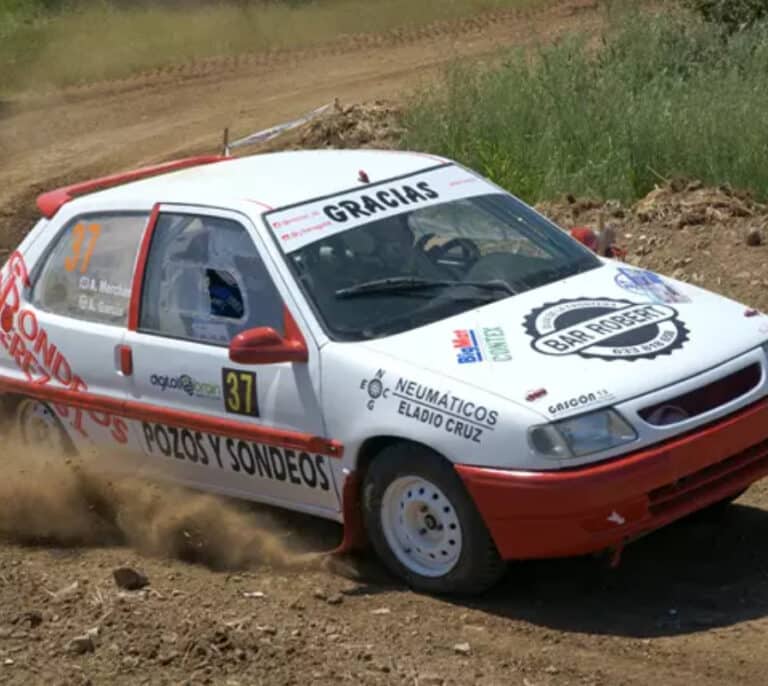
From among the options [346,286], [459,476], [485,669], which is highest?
[346,286]

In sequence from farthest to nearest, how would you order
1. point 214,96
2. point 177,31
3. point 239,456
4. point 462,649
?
1. point 177,31
2. point 214,96
3. point 239,456
4. point 462,649

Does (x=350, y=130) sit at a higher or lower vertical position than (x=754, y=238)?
higher

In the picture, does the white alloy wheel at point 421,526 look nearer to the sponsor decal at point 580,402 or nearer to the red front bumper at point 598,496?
the red front bumper at point 598,496

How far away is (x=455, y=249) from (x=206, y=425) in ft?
4.23

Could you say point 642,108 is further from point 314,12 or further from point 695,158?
point 314,12

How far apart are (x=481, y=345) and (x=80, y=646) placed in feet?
6.24

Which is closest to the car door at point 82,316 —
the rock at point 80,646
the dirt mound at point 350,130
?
the rock at point 80,646

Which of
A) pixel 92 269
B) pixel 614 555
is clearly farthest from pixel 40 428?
pixel 614 555

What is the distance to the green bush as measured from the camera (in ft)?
55.5

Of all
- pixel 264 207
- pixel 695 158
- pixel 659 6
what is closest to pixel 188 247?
pixel 264 207

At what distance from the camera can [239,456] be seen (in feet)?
24.3

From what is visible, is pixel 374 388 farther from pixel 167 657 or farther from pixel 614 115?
pixel 614 115

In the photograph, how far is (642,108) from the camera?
12.9 metres

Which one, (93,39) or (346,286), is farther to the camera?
(93,39)
